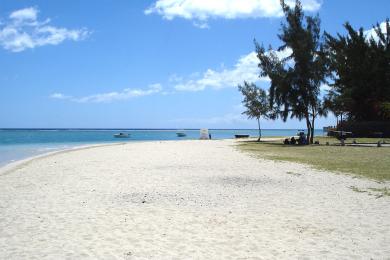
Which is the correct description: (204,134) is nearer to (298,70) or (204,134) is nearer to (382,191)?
(298,70)

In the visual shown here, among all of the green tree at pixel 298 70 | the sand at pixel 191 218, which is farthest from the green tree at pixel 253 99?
the sand at pixel 191 218

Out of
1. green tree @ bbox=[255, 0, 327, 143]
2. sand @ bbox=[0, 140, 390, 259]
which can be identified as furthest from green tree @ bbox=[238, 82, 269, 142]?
sand @ bbox=[0, 140, 390, 259]

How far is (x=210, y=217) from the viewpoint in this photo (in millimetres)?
9867

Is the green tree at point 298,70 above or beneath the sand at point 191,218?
above

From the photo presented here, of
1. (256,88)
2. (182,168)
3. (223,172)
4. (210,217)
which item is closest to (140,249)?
(210,217)

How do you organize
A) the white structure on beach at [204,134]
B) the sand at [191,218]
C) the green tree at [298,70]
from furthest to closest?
the white structure on beach at [204,134], the green tree at [298,70], the sand at [191,218]

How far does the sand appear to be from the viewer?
724 centimetres

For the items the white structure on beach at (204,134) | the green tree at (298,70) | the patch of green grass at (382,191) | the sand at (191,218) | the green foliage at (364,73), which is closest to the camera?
the sand at (191,218)

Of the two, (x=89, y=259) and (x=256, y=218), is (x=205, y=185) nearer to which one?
(x=256, y=218)

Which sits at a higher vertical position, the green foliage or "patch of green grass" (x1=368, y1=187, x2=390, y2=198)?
the green foliage

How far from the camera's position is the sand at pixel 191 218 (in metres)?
7.24

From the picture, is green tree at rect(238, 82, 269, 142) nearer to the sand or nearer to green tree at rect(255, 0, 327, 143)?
green tree at rect(255, 0, 327, 143)

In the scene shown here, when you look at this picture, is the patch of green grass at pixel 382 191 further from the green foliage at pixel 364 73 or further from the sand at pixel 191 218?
the green foliage at pixel 364 73

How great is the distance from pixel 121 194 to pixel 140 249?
564 centimetres
